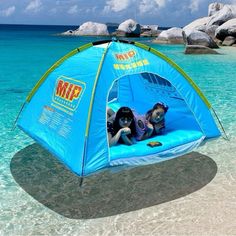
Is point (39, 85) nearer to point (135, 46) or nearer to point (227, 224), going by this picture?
point (135, 46)

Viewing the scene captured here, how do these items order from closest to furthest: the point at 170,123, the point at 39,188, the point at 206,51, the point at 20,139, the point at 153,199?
1. the point at 153,199
2. the point at 39,188
3. the point at 170,123
4. the point at 20,139
5. the point at 206,51

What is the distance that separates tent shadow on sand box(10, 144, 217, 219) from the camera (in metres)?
5.71

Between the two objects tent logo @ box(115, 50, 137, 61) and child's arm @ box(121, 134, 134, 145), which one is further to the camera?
child's arm @ box(121, 134, 134, 145)

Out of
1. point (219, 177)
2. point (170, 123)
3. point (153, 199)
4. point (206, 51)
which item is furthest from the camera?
point (206, 51)

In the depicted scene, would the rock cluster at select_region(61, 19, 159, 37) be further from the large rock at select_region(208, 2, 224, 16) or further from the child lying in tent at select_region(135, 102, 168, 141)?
the child lying in tent at select_region(135, 102, 168, 141)

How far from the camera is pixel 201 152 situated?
8.03 meters

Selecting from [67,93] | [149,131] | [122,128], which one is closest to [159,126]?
[149,131]

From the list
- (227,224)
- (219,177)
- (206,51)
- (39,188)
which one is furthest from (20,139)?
(206,51)

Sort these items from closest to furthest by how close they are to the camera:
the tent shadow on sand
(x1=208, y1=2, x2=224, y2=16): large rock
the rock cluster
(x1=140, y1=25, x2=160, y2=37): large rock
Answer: the tent shadow on sand → (x1=208, y1=2, x2=224, y2=16): large rock → the rock cluster → (x1=140, y1=25, x2=160, y2=37): large rock

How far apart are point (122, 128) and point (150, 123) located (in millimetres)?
773

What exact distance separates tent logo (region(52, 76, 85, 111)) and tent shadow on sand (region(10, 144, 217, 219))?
134 cm

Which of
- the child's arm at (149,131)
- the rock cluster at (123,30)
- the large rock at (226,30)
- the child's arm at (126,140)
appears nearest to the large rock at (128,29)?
the rock cluster at (123,30)

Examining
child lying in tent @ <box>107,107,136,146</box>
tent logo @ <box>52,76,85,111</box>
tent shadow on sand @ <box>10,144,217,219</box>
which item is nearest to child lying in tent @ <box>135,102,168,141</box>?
child lying in tent @ <box>107,107,136,146</box>

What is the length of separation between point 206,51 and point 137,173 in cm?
2568
